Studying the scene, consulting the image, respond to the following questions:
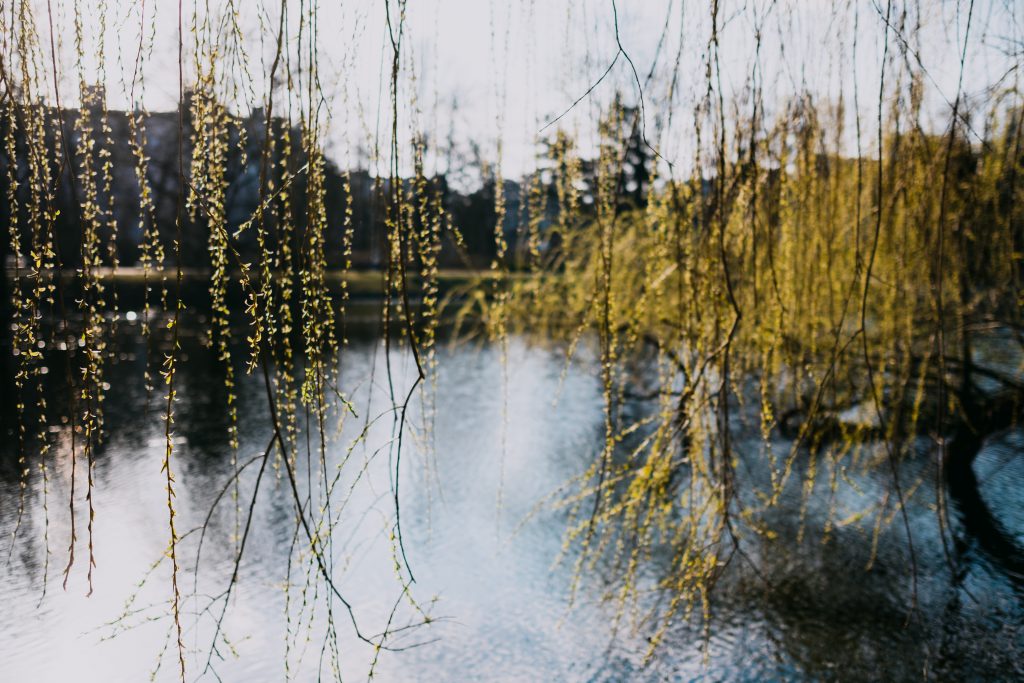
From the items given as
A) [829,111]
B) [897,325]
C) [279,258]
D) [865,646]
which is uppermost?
[829,111]

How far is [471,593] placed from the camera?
3.01 meters

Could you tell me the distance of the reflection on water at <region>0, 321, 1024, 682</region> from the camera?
2.50 metres

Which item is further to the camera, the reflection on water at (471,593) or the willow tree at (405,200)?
the reflection on water at (471,593)

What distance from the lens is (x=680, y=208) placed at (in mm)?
1260

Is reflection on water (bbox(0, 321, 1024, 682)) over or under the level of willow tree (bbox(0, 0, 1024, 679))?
under

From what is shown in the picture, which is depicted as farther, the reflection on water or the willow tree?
the reflection on water

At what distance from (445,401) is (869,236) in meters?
3.75

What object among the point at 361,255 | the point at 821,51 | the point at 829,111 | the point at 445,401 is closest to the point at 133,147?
the point at 821,51

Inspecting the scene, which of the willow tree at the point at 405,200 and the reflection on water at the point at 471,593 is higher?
the willow tree at the point at 405,200

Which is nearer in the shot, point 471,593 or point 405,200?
point 405,200

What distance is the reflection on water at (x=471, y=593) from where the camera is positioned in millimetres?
2498

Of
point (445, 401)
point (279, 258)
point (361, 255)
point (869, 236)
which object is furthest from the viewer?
point (361, 255)

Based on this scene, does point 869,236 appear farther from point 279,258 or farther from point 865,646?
point 279,258

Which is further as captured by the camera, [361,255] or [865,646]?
[361,255]
